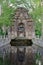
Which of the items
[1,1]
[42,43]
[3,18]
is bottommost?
[42,43]

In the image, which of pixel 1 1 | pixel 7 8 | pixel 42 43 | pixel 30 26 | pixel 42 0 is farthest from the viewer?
pixel 30 26

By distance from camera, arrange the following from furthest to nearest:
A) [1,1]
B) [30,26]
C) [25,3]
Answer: [25,3]
[30,26]
[1,1]

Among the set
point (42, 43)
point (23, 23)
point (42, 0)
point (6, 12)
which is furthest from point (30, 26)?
point (42, 43)

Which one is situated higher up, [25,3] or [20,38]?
[25,3]

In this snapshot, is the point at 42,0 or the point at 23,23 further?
the point at 23,23

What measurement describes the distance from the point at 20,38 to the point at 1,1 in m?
7.40

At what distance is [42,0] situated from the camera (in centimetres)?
3612

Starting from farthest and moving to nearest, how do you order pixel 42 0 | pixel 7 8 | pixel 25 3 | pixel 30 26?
pixel 25 3 → pixel 30 26 → pixel 7 8 → pixel 42 0

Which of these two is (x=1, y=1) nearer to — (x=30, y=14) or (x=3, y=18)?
(x=3, y=18)

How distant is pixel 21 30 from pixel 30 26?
1.79m

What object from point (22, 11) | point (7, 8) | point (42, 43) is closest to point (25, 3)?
point (22, 11)

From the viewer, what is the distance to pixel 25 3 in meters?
51.3

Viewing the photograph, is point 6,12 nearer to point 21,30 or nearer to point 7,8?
point 7,8

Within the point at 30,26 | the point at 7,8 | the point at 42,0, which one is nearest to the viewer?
the point at 42,0
